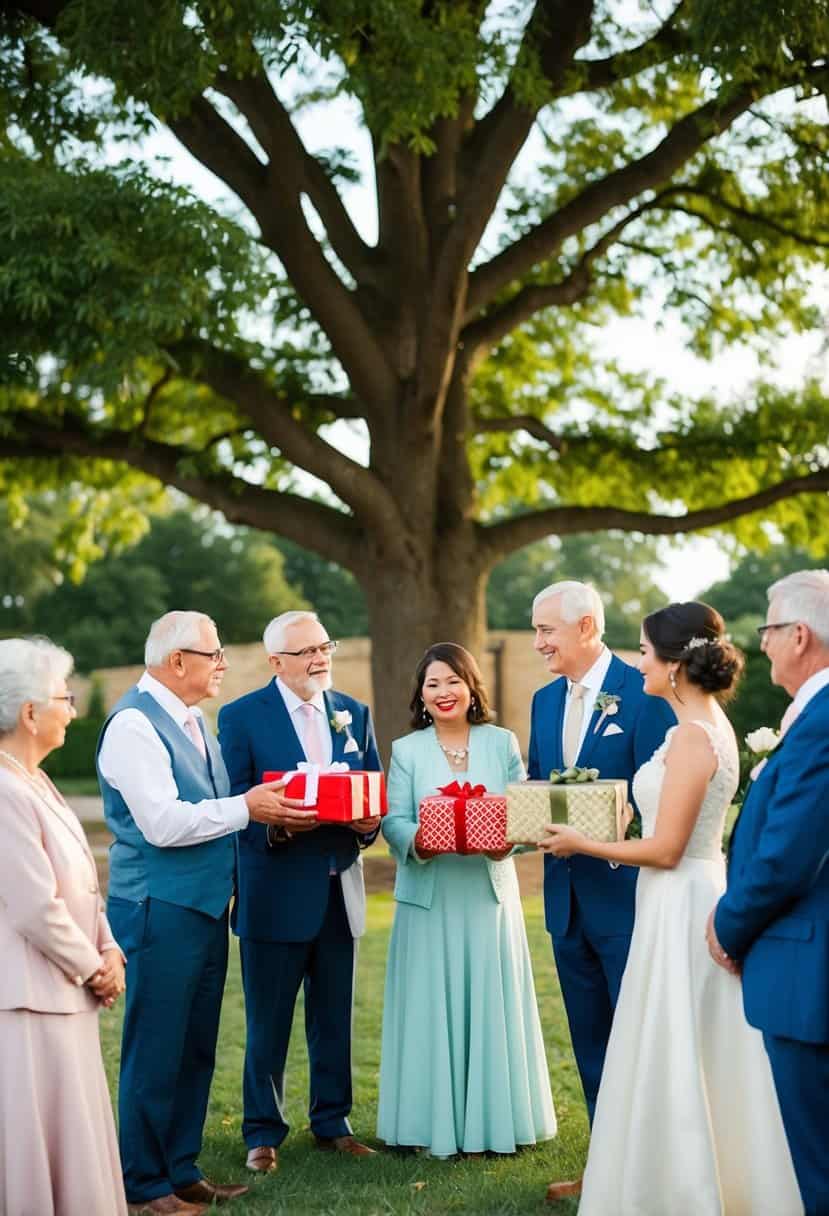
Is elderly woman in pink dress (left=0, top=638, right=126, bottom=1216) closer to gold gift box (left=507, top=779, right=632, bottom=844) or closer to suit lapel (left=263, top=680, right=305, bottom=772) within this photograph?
gold gift box (left=507, top=779, right=632, bottom=844)

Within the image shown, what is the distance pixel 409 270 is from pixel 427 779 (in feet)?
32.7

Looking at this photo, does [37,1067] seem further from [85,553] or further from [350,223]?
[85,553]

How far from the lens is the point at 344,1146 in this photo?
681 centimetres

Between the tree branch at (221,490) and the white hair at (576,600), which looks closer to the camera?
the white hair at (576,600)

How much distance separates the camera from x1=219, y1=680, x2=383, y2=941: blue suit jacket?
6672mm

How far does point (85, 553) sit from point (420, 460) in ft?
25.3

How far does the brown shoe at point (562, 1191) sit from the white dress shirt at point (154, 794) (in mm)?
1924

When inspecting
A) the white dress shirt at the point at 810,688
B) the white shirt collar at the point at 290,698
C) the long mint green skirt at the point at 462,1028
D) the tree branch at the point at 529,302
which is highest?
the tree branch at the point at 529,302

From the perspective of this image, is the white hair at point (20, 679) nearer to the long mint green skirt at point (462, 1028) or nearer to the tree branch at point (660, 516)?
the long mint green skirt at point (462, 1028)

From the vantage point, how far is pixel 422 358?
1545cm

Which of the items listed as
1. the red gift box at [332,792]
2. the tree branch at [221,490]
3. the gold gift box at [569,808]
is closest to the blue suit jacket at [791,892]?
the gold gift box at [569,808]

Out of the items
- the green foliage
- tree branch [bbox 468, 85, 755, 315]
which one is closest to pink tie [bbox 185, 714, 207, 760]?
tree branch [bbox 468, 85, 755, 315]

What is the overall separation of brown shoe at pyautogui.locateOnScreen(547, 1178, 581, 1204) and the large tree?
312 inches

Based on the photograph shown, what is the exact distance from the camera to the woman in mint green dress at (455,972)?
261 inches
